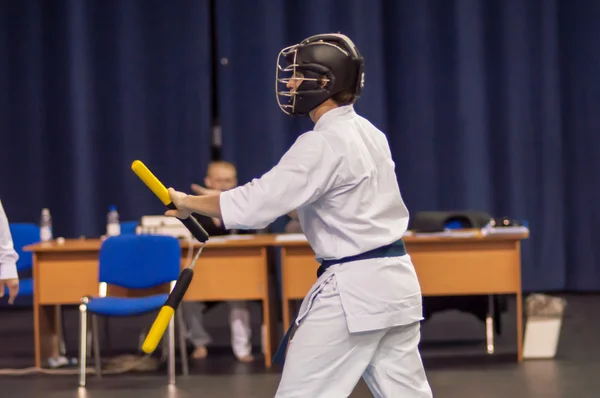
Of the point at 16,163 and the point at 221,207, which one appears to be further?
the point at 16,163

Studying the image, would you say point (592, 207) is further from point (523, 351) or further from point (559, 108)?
point (523, 351)

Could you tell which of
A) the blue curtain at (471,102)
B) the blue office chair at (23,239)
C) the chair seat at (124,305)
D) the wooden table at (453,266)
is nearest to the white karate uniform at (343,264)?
the chair seat at (124,305)

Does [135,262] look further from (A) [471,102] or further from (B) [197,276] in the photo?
(A) [471,102]

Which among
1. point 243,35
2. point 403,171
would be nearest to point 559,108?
point 403,171

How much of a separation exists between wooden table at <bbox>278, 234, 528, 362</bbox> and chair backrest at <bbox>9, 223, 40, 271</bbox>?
193 centimetres

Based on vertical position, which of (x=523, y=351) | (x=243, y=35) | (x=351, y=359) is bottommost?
(x=523, y=351)

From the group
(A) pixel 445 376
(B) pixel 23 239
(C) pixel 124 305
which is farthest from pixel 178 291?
(B) pixel 23 239

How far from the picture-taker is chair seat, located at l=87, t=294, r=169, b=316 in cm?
481

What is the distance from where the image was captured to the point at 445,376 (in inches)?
191

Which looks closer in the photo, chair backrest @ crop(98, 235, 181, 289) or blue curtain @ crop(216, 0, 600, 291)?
chair backrest @ crop(98, 235, 181, 289)

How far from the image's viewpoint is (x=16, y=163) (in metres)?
8.01

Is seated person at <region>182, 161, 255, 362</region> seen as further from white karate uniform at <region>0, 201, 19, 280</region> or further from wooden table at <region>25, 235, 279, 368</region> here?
white karate uniform at <region>0, 201, 19, 280</region>

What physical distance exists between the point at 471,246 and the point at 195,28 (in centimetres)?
377

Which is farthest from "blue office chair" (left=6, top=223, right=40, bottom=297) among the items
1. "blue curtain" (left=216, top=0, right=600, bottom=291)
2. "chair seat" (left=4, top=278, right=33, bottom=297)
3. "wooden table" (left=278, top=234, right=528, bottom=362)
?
"blue curtain" (left=216, top=0, right=600, bottom=291)
